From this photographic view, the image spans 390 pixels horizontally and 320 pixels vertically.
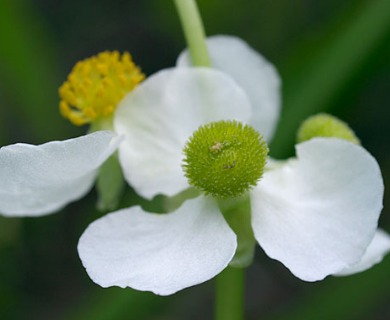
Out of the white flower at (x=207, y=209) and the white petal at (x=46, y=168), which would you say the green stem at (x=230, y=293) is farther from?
the white petal at (x=46, y=168)

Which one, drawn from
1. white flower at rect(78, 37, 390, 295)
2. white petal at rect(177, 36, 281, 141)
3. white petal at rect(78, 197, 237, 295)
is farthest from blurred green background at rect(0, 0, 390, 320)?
white petal at rect(78, 197, 237, 295)

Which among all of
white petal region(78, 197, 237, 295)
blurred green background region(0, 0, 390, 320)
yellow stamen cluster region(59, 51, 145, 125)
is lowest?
blurred green background region(0, 0, 390, 320)

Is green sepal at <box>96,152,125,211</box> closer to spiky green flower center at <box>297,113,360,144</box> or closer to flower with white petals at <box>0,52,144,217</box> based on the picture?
flower with white petals at <box>0,52,144,217</box>

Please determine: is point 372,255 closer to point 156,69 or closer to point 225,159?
point 225,159

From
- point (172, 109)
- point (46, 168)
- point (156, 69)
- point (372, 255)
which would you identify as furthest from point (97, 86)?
point (156, 69)

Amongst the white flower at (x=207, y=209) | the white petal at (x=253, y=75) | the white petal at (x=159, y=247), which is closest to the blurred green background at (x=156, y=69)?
the white petal at (x=253, y=75)
